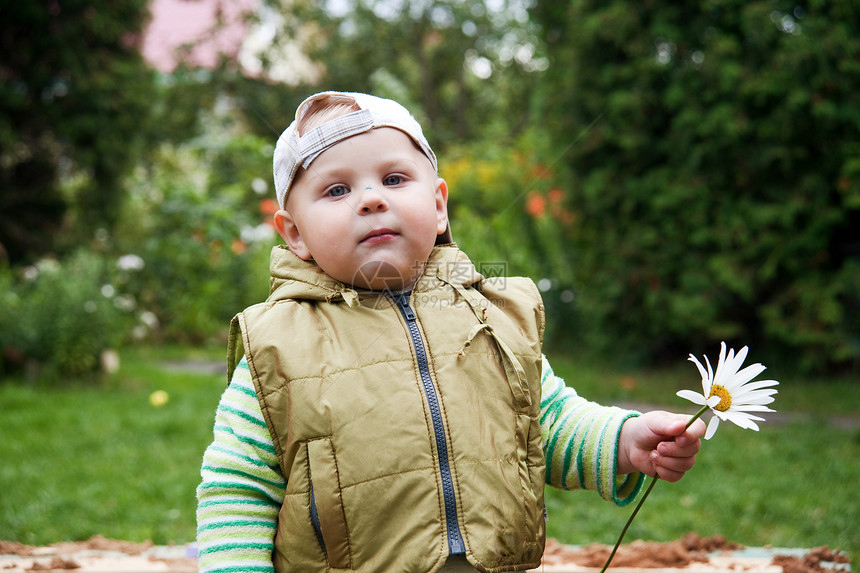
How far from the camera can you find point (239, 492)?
1418mm

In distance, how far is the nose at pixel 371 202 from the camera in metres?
1.39

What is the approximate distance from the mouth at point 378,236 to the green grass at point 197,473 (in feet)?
6.53

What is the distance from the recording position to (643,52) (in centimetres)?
490

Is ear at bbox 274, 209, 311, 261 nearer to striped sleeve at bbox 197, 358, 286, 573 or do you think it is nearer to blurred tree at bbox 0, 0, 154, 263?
striped sleeve at bbox 197, 358, 286, 573

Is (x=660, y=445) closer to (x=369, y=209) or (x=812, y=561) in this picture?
(x=369, y=209)

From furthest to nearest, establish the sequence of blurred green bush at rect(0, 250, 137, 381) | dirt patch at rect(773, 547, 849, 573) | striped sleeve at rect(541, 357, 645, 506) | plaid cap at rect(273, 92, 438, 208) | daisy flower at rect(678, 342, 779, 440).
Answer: blurred green bush at rect(0, 250, 137, 381), dirt patch at rect(773, 547, 849, 573), striped sleeve at rect(541, 357, 645, 506), plaid cap at rect(273, 92, 438, 208), daisy flower at rect(678, 342, 779, 440)

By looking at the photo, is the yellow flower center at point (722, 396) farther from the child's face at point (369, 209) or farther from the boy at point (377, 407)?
the child's face at point (369, 209)

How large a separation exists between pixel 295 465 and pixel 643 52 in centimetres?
426

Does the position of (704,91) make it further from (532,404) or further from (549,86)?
(532,404)

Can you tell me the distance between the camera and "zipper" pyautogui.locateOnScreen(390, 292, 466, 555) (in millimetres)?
1341

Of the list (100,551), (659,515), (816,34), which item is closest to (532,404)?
(100,551)

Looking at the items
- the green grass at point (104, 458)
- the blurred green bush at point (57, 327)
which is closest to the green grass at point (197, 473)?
the green grass at point (104, 458)

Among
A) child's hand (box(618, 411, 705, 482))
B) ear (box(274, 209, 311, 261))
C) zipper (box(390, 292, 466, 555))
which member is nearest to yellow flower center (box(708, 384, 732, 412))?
child's hand (box(618, 411, 705, 482))

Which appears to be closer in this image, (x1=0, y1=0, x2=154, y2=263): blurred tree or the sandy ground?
the sandy ground
